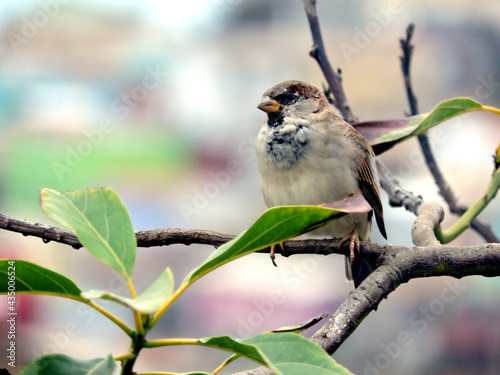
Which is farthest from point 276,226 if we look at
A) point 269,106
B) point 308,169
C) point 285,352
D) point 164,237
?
point 269,106

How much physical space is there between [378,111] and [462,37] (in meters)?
0.62

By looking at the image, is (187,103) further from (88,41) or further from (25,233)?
(25,233)

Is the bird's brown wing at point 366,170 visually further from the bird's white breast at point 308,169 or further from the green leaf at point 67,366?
the green leaf at point 67,366

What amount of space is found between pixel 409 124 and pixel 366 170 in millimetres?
A: 199

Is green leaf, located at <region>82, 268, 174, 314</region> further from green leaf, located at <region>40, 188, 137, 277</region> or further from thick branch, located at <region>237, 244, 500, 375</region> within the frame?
thick branch, located at <region>237, 244, 500, 375</region>

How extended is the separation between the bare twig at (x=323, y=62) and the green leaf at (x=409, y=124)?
0.12 meters

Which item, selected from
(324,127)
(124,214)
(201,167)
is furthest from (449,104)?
(201,167)

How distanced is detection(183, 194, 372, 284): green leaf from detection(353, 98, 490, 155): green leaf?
0.50 m

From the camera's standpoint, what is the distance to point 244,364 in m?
2.62

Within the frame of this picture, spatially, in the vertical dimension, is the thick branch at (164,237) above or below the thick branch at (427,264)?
above

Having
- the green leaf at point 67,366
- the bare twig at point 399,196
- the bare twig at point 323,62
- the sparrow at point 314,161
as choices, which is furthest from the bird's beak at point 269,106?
the green leaf at point 67,366

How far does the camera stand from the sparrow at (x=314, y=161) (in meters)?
1.03

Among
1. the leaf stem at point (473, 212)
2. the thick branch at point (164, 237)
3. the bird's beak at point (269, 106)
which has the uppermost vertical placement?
the bird's beak at point (269, 106)

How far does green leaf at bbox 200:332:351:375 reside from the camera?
1.14ft
